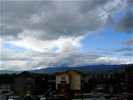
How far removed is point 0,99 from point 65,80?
886 inches

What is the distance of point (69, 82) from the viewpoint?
78062 mm

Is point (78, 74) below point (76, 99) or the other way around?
the other way around

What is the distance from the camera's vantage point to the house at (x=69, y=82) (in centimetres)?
7675

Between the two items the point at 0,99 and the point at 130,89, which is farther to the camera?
the point at 130,89

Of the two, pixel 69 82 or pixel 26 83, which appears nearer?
pixel 26 83

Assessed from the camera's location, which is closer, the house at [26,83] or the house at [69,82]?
the house at [26,83]

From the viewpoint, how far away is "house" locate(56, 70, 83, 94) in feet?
252

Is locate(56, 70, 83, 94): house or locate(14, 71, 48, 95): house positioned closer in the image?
locate(14, 71, 48, 95): house

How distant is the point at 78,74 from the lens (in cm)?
7962

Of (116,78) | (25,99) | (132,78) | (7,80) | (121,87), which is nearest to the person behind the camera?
(25,99)

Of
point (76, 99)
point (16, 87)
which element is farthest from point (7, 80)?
point (76, 99)

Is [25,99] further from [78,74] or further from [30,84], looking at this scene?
[78,74]

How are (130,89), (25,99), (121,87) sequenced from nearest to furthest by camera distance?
(25,99), (130,89), (121,87)

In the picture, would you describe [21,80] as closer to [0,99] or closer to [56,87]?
[56,87]
